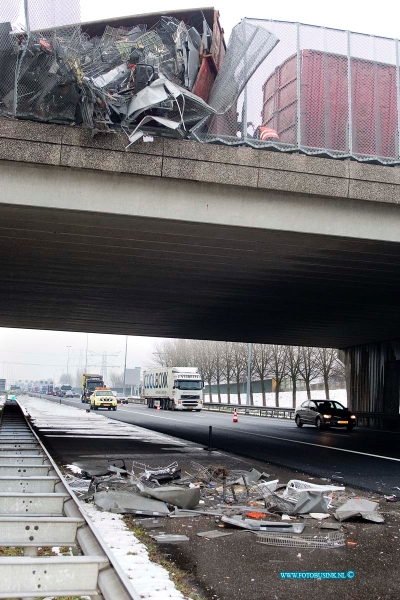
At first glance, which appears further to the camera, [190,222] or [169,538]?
[190,222]

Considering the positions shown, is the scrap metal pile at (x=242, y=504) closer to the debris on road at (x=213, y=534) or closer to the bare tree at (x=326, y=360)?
the debris on road at (x=213, y=534)

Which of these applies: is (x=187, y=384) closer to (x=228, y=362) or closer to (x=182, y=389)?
(x=182, y=389)

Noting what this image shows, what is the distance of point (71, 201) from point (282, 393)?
256ft

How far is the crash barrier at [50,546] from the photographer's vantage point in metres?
3.64

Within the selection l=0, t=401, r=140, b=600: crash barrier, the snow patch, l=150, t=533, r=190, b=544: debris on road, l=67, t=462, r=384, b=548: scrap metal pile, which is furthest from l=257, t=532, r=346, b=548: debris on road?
l=0, t=401, r=140, b=600: crash barrier

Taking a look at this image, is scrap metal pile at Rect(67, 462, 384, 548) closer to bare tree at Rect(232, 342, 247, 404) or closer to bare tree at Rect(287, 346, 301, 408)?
bare tree at Rect(287, 346, 301, 408)

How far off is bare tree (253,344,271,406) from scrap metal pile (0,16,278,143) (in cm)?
5814

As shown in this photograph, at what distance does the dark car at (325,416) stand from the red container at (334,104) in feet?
72.5

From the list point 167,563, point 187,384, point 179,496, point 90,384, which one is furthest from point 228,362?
point 167,563

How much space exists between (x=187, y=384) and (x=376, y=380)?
21574mm

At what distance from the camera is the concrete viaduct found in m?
12.2

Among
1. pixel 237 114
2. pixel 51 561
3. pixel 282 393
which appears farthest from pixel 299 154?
pixel 282 393

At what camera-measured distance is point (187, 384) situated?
5491 cm

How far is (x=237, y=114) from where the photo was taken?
13.8m
